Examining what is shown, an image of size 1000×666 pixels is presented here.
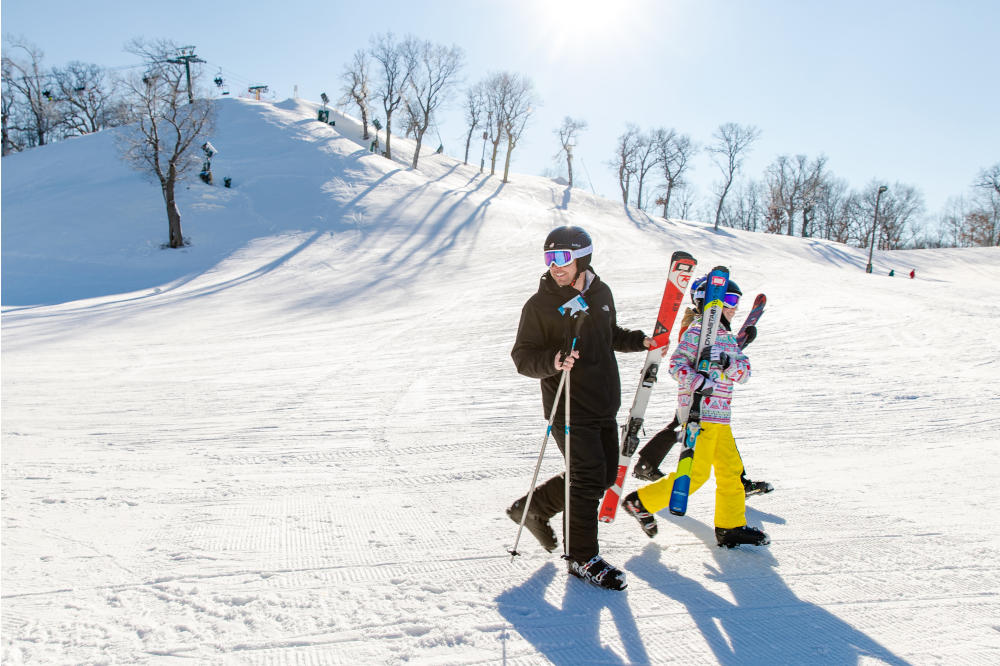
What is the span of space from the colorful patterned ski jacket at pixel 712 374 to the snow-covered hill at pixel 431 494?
870 millimetres

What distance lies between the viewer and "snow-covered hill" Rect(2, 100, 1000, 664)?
268 cm

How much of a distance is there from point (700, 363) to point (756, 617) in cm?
141

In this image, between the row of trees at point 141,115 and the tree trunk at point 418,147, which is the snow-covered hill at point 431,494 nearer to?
the row of trees at point 141,115

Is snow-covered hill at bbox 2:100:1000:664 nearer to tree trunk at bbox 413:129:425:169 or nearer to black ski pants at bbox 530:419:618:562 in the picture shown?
black ski pants at bbox 530:419:618:562

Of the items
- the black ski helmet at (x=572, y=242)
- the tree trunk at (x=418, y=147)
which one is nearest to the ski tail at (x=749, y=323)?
the black ski helmet at (x=572, y=242)

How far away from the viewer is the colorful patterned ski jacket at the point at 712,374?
360 cm

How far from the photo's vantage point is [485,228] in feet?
89.4

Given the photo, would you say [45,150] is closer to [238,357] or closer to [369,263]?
[369,263]

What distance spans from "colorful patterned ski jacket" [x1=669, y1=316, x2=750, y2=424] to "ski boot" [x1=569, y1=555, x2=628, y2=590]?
44.0 inches

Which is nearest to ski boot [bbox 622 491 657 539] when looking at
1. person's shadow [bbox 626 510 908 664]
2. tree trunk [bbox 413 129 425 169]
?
person's shadow [bbox 626 510 908 664]

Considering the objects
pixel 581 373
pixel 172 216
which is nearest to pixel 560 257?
pixel 581 373

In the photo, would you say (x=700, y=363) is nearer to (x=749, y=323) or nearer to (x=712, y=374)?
(x=712, y=374)

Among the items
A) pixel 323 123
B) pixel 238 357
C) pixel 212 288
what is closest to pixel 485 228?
pixel 212 288

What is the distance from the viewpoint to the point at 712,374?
3.61 meters
